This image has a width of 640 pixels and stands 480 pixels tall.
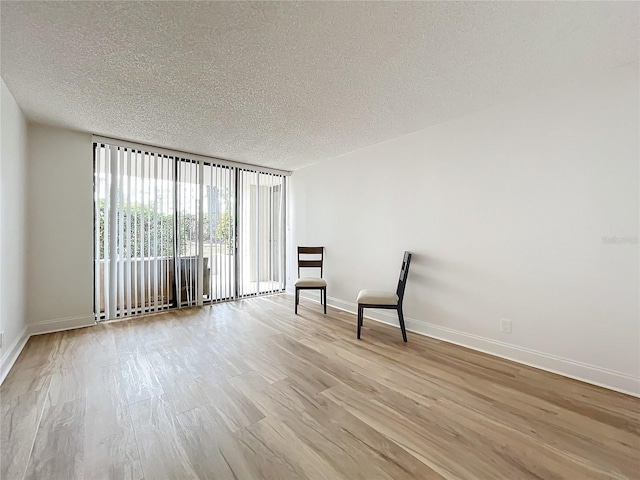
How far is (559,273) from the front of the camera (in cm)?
238

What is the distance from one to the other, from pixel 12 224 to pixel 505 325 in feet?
16.3

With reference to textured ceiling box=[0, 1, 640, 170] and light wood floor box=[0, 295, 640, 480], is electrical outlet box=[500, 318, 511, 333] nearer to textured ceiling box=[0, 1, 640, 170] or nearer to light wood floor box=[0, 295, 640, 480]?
light wood floor box=[0, 295, 640, 480]

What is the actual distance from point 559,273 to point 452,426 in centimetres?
169

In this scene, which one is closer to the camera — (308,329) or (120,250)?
(308,329)

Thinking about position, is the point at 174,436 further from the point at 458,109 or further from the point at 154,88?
the point at 458,109

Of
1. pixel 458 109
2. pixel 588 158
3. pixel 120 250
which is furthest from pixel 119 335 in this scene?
pixel 588 158

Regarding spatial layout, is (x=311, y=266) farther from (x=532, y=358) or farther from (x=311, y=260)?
(x=532, y=358)

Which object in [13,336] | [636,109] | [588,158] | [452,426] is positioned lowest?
[452,426]

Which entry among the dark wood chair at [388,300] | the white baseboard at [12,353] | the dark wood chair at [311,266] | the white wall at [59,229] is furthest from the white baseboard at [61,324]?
the dark wood chair at [388,300]

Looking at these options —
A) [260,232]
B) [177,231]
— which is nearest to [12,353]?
[177,231]

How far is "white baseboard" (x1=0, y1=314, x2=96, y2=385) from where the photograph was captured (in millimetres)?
2372

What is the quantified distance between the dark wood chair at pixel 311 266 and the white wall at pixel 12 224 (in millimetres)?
3036

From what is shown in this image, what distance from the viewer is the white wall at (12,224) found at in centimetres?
234

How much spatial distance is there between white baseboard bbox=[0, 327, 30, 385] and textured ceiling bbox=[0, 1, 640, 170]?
7.84 feet
